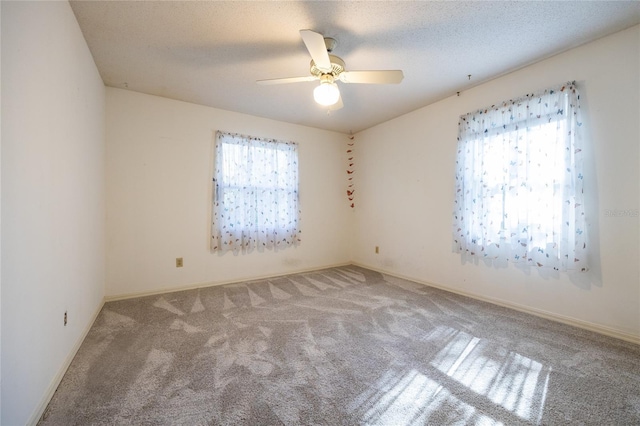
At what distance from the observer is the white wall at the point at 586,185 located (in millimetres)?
1931

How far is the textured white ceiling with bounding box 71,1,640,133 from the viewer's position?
175cm

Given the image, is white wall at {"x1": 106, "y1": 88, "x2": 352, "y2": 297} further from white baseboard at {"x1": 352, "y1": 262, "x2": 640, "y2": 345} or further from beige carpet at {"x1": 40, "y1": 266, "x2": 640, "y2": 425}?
white baseboard at {"x1": 352, "y1": 262, "x2": 640, "y2": 345}

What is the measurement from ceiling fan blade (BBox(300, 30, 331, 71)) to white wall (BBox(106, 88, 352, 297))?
1972mm

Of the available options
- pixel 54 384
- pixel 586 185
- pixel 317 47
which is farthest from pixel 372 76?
pixel 54 384

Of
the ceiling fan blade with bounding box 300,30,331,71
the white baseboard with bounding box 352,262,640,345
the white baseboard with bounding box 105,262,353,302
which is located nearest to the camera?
the ceiling fan blade with bounding box 300,30,331,71

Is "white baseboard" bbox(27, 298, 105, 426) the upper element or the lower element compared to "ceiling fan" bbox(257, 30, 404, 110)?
lower

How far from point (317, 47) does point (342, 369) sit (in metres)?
2.06

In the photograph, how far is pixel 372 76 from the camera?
2057 millimetres

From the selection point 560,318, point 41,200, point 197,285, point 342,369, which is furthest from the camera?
point 197,285

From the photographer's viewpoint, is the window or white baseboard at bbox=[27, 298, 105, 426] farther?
the window

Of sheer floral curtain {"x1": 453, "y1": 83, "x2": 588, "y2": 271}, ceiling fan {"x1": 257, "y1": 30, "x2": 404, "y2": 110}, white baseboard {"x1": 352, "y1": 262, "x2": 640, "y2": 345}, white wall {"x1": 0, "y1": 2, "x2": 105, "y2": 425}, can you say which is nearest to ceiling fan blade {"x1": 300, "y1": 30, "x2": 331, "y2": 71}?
ceiling fan {"x1": 257, "y1": 30, "x2": 404, "y2": 110}

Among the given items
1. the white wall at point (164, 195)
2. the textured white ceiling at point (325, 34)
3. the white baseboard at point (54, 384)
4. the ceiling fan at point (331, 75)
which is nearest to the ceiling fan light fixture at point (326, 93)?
the ceiling fan at point (331, 75)

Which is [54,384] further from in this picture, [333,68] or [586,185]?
[586,185]

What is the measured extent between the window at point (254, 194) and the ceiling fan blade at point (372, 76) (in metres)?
1.86
